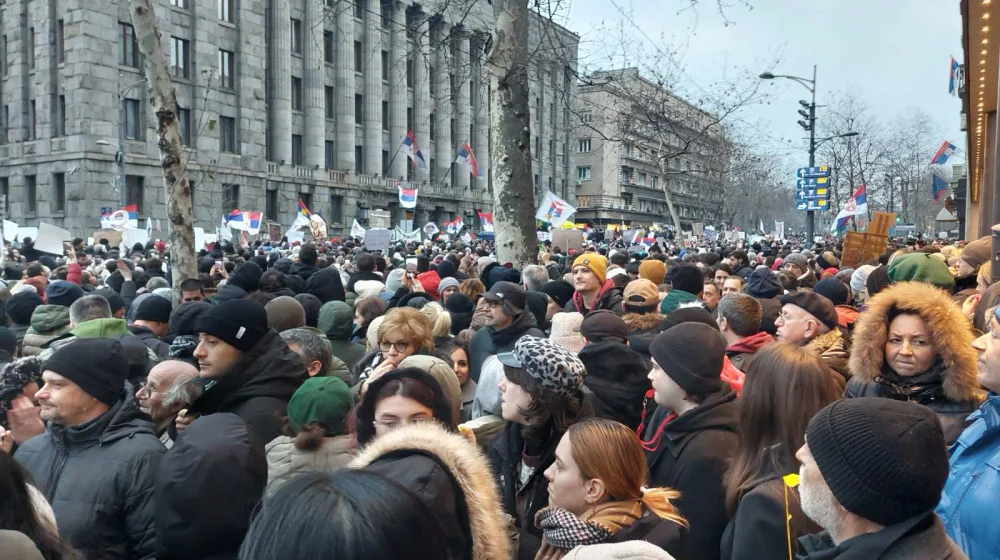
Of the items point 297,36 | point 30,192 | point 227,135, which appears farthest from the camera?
point 297,36

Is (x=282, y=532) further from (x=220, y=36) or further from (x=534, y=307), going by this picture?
(x=220, y=36)

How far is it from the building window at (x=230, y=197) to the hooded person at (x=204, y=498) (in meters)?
Answer: 41.8

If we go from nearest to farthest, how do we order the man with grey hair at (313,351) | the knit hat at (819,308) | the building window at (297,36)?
the man with grey hair at (313,351), the knit hat at (819,308), the building window at (297,36)

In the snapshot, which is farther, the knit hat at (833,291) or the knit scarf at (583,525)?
the knit hat at (833,291)

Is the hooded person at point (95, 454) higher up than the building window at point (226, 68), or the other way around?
the building window at point (226, 68)

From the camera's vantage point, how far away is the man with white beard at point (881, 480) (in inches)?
79.7

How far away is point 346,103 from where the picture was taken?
52094 millimetres

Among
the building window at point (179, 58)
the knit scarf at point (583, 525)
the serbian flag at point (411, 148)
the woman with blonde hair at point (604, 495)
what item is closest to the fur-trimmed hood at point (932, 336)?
the woman with blonde hair at point (604, 495)

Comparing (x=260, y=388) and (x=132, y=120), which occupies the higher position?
(x=132, y=120)

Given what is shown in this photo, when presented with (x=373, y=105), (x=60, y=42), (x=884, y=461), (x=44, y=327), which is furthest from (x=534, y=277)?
(x=373, y=105)

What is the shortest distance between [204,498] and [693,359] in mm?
2095

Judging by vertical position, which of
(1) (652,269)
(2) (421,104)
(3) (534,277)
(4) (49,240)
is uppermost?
(2) (421,104)

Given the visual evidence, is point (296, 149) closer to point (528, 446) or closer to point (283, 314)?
point (283, 314)

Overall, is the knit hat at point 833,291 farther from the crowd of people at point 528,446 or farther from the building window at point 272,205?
the building window at point 272,205
